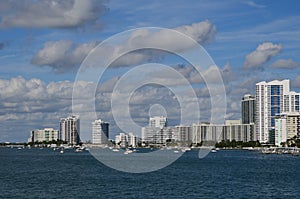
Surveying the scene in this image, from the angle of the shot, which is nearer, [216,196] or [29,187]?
[216,196]

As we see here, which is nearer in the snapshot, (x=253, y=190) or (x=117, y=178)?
(x=253, y=190)

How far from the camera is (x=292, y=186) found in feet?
213

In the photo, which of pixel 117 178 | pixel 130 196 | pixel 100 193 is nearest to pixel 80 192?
pixel 100 193

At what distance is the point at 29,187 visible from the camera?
6125 cm

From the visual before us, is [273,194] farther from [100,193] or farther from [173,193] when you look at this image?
[100,193]

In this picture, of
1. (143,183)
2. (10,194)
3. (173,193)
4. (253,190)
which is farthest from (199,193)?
(10,194)

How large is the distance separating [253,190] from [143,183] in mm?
12868

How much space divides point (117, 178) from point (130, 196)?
20.1 m

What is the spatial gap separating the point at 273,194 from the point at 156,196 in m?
11.8

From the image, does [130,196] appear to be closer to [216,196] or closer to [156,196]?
[156,196]

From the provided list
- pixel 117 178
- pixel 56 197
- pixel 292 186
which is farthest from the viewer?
pixel 117 178

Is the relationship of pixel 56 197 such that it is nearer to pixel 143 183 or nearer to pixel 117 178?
pixel 143 183

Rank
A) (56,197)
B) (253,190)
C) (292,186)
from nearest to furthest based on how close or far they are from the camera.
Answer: (56,197) → (253,190) → (292,186)

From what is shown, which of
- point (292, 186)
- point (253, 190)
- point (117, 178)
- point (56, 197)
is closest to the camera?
point (56, 197)
